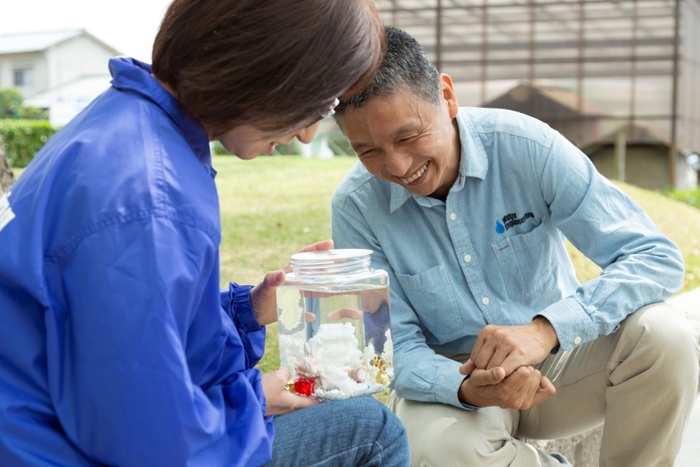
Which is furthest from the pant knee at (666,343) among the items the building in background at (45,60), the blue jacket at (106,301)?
the building in background at (45,60)

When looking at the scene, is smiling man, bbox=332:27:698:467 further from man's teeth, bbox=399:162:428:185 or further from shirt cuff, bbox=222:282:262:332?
shirt cuff, bbox=222:282:262:332

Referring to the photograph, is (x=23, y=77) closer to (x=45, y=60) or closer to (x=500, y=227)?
(x=45, y=60)

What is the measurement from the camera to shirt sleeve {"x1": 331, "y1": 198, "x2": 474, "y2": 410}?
2.67m

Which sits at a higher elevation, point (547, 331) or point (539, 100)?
point (547, 331)

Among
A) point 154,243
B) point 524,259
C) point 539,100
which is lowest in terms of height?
point 539,100

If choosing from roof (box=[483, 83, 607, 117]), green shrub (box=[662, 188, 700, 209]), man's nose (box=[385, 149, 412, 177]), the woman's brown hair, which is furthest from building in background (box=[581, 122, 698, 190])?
the woman's brown hair

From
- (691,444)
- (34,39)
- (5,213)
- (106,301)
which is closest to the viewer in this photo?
(106,301)

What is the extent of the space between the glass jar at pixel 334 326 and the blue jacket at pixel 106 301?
2.03 feet

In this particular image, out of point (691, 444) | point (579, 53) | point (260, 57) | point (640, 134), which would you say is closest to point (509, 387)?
point (260, 57)

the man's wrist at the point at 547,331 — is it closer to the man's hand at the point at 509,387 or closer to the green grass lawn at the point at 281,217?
the man's hand at the point at 509,387

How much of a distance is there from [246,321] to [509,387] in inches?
34.1

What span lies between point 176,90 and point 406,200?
1553 mm

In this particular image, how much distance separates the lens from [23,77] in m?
43.2

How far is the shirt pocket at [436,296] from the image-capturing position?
2.91m
